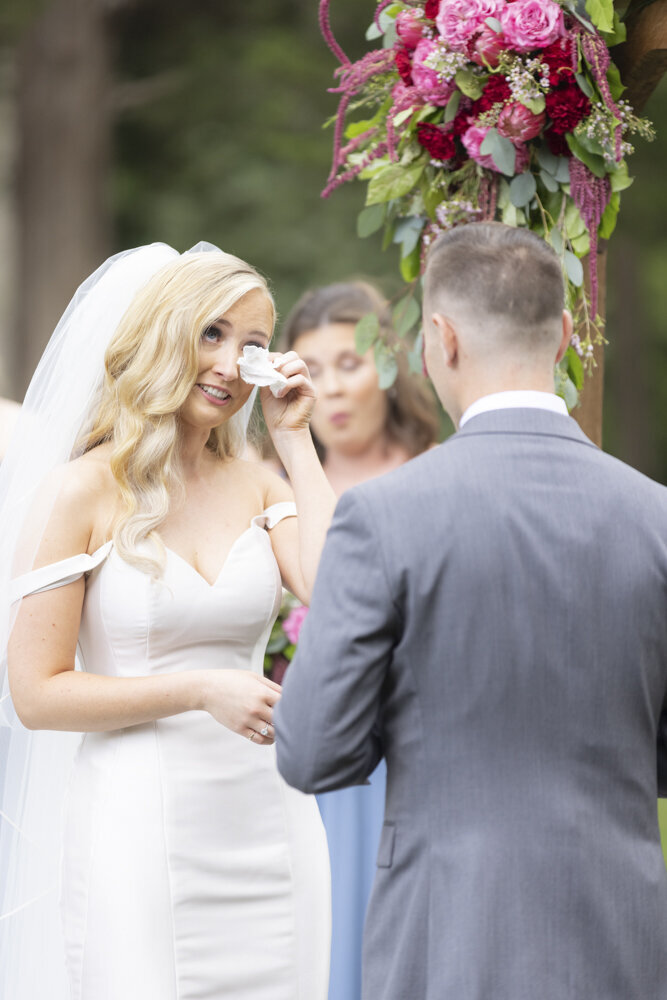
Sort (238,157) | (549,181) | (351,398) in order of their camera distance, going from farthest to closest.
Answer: (238,157) < (351,398) < (549,181)

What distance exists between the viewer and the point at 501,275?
1815mm

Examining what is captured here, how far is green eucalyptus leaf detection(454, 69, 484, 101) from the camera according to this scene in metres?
2.68

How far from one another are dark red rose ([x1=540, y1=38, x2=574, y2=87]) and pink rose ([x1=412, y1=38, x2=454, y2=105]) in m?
0.24

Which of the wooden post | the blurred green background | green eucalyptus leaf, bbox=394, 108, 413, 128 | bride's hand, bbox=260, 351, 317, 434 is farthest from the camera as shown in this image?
the blurred green background

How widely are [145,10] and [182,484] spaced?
7.75 m

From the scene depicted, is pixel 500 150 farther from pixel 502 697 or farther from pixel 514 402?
pixel 502 697

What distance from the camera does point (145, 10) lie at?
30.1 ft

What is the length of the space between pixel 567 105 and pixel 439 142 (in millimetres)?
323

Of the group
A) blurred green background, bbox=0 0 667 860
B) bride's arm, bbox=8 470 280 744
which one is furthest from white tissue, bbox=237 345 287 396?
blurred green background, bbox=0 0 667 860

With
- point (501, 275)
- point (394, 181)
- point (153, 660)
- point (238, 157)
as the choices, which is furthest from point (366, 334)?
point (238, 157)

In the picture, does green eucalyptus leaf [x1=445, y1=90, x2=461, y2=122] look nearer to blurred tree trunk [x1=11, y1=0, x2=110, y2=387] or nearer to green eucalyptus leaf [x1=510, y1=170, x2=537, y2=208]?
green eucalyptus leaf [x1=510, y1=170, x2=537, y2=208]

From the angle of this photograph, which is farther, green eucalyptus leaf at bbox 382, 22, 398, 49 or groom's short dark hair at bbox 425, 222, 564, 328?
green eucalyptus leaf at bbox 382, 22, 398, 49

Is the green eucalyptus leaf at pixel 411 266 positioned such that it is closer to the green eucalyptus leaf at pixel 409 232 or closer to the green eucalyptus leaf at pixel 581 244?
the green eucalyptus leaf at pixel 409 232

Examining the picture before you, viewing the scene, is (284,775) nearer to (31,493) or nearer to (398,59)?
(31,493)
